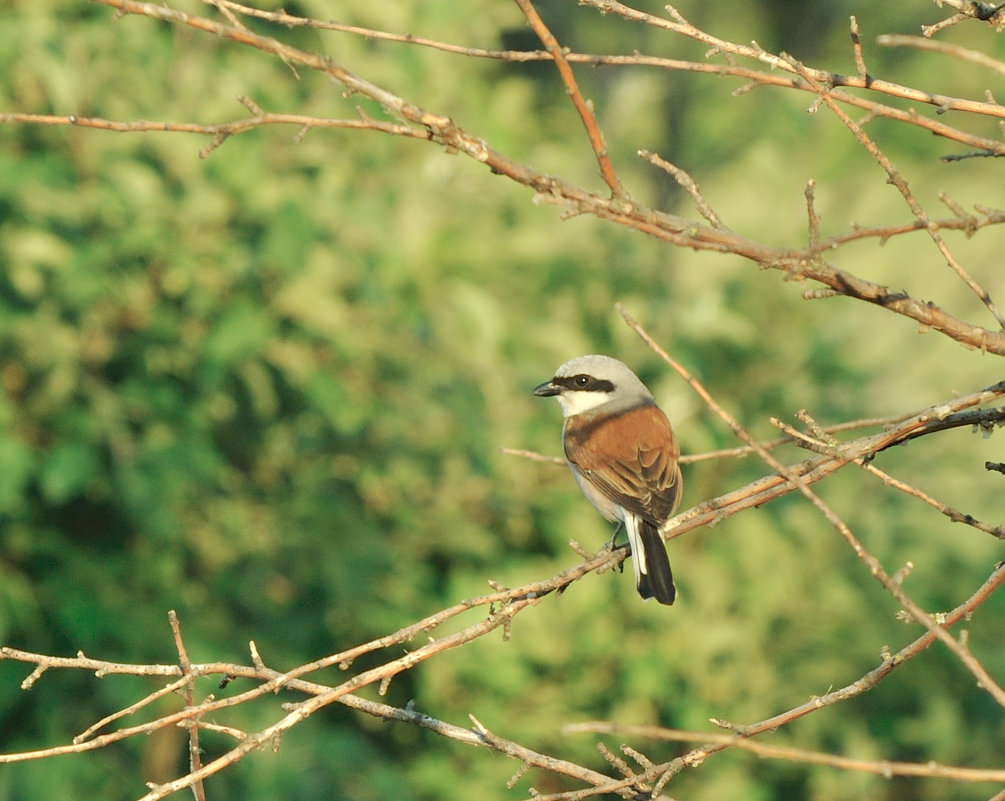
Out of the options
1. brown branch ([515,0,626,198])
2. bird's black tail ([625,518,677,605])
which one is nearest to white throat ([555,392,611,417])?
bird's black tail ([625,518,677,605])

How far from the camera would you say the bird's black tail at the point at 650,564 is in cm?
362

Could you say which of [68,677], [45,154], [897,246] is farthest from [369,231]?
[897,246]

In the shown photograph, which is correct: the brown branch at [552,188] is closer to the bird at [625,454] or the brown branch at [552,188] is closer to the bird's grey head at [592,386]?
the bird at [625,454]

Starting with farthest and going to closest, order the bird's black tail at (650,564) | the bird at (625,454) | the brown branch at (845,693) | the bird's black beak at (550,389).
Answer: the bird's black beak at (550,389), the bird at (625,454), the bird's black tail at (650,564), the brown branch at (845,693)

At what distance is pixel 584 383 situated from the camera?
4.93 metres

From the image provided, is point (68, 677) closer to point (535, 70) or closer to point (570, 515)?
point (570, 515)

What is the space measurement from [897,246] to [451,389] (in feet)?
18.7

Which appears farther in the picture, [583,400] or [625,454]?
[583,400]

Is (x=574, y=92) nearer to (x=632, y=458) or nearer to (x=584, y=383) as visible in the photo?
A: (x=632, y=458)

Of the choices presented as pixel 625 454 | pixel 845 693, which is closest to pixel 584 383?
pixel 625 454

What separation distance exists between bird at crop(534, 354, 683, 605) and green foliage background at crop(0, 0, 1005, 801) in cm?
74

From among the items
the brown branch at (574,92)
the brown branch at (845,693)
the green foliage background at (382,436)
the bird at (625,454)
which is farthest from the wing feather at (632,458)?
the brown branch at (574,92)

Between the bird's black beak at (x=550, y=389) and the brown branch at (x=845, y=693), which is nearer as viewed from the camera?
the brown branch at (x=845, y=693)

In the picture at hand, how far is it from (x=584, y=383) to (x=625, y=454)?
617mm
